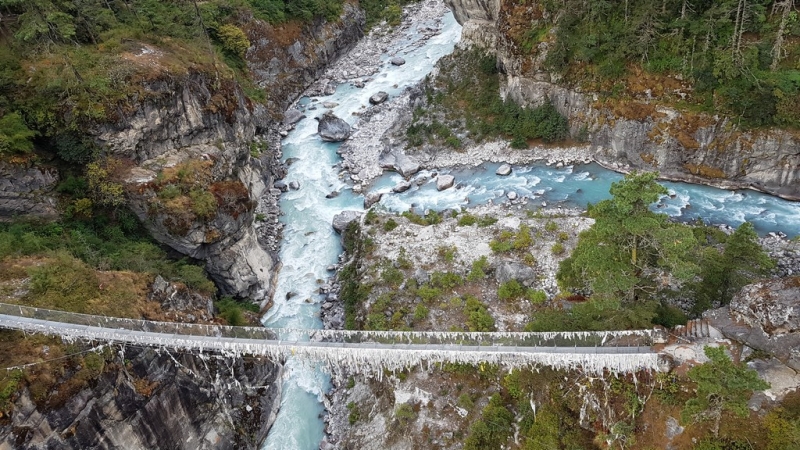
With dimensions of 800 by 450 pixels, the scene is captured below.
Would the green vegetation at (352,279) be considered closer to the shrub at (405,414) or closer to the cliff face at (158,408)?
the cliff face at (158,408)

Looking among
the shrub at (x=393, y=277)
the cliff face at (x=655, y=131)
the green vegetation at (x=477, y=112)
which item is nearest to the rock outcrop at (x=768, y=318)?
the shrub at (x=393, y=277)

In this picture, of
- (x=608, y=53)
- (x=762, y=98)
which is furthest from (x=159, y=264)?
(x=762, y=98)

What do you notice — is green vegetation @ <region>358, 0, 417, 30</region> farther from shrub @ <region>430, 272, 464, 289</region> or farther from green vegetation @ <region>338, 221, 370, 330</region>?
shrub @ <region>430, 272, 464, 289</region>

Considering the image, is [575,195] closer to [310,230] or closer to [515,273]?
[515,273]

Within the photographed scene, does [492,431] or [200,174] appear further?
[200,174]

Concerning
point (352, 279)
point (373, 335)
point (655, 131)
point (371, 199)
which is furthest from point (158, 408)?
point (655, 131)

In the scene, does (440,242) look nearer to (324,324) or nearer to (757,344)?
(324,324)
